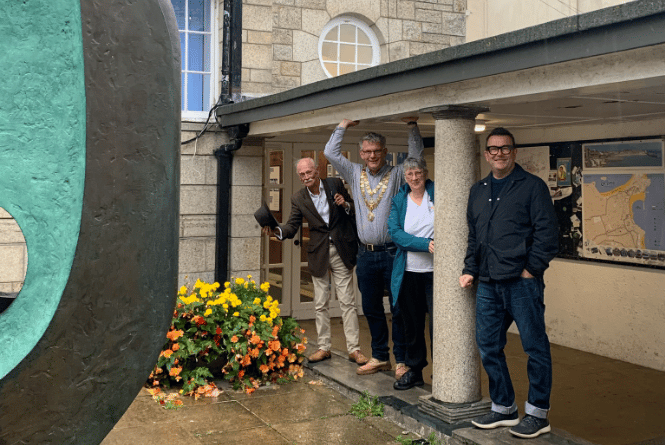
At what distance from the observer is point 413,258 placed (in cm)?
598

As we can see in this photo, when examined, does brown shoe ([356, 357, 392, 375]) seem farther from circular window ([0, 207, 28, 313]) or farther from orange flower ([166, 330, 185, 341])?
circular window ([0, 207, 28, 313])

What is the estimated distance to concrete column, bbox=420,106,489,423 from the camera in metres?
5.39

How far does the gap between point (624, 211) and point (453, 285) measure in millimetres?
2918

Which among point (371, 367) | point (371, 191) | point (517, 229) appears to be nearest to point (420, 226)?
point (371, 191)

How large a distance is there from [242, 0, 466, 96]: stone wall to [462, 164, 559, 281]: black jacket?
4529 millimetres

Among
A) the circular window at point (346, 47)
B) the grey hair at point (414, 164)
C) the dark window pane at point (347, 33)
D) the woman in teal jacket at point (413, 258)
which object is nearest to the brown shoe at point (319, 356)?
the woman in teal jacket at point (413, 258)

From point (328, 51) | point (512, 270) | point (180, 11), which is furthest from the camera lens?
point (328, 51)

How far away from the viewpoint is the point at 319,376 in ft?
23.1

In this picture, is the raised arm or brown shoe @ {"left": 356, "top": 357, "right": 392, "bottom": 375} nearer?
the raised arm

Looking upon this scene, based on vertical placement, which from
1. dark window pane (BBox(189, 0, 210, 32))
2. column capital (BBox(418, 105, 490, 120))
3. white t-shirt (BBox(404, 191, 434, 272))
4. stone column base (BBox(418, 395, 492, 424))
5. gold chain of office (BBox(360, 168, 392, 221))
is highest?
dark window pane (BBox(189, 0, 210, 32))

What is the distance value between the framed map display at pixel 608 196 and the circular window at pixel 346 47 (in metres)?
2.72

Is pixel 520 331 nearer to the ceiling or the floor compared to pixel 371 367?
nearer to the ceiling

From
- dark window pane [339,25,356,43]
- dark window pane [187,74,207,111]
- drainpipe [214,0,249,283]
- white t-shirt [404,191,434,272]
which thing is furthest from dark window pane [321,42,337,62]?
white t-shirt [404,191,434,272]

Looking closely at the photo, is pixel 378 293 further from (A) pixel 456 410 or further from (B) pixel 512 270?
(B) pixel 512 270
